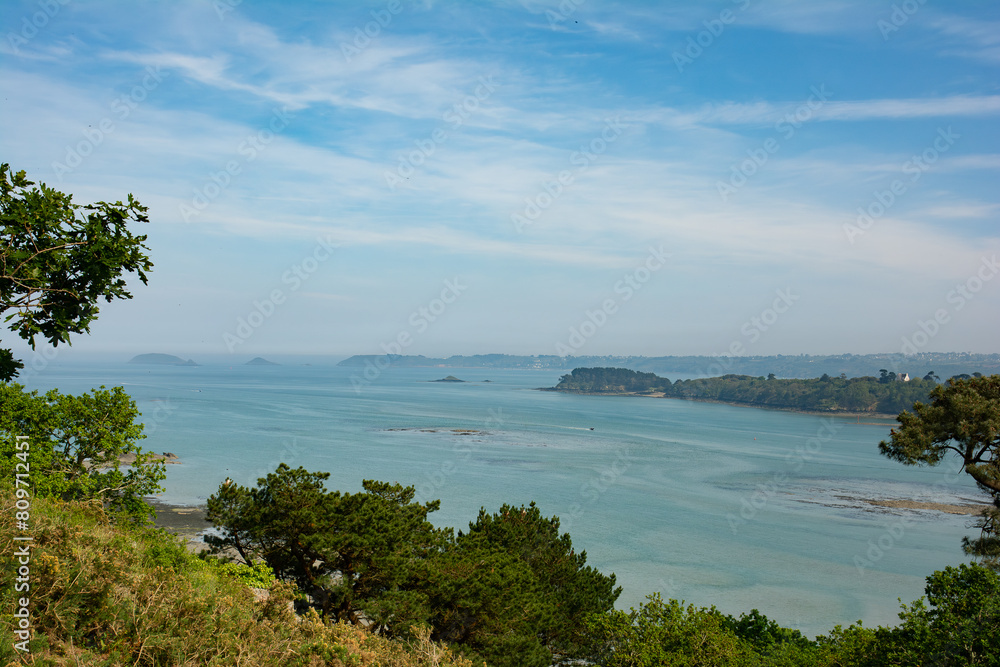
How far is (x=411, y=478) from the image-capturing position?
47094mm

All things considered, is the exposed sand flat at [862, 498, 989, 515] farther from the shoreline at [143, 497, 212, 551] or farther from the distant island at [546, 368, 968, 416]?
the distant island at [546, 368, 968, 416]

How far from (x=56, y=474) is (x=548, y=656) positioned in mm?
11115

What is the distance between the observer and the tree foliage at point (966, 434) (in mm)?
14734

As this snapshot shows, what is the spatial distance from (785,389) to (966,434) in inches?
4879

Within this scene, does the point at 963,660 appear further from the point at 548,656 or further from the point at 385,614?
the point at 385,614

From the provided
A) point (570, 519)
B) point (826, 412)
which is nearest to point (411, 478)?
point (570, 519)

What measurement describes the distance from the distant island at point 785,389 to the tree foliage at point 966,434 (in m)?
88.1

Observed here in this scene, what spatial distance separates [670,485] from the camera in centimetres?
5031

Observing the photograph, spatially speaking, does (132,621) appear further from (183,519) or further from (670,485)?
(670,485)

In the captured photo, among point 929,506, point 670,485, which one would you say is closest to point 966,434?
point 670,485

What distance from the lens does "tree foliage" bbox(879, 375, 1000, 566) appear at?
1473 centimetres

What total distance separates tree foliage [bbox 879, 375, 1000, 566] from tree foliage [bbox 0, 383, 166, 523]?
1691cm

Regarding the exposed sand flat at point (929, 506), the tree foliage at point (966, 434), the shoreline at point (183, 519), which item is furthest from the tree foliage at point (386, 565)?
the exposed sand flat at point (929, 506)

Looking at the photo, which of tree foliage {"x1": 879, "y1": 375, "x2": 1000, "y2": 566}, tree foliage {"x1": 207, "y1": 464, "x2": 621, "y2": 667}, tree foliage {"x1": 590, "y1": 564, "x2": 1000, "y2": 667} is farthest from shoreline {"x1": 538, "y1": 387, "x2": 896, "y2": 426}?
tree foliage {"x1": 207, "y1": 464, "x2": 621, "y2": 667}
